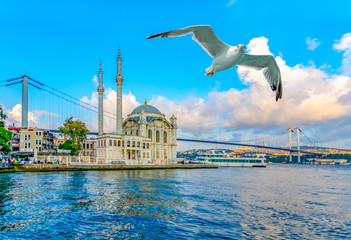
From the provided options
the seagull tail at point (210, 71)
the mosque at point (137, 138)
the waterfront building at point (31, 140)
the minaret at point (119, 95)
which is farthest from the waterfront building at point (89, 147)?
the seagull tail at point (210, 71)

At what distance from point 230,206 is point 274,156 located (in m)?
151

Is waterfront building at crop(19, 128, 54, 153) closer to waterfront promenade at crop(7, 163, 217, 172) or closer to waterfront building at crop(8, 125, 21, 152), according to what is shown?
waterfront building at crop(8, 125, 21, 152)

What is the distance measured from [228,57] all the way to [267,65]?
1249mm

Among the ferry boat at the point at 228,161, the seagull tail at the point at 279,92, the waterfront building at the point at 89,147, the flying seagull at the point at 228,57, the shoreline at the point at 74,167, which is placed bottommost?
the ferry boat at the point at 228,161

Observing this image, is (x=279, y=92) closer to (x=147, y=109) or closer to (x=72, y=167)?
(x=72, y=167)

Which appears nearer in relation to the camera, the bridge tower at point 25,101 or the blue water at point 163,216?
the blue water at point 163,216

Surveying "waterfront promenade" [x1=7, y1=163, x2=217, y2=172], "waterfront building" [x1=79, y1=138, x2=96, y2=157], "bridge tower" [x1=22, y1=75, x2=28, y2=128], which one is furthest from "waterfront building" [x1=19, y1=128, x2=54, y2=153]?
"waterfront promenade" [x1=7, y1=163, x2=217, y2=172]

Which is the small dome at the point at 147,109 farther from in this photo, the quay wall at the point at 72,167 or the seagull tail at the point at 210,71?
the seagull tail at the point at 210,71

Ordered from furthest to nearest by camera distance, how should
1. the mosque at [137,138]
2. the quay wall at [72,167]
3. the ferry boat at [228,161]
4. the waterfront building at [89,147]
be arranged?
the ferry boat at [228,161] < the waterfront building at [89,147] < the mosque at [137,138] < the quay wall at [72,167]

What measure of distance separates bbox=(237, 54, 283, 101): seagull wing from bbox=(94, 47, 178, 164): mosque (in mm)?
44286

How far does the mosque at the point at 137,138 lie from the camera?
51844 mm

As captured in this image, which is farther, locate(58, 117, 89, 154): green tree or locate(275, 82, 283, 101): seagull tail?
locate(58, 117, 89, 154): green tree

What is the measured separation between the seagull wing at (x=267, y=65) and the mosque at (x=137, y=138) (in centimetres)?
4429

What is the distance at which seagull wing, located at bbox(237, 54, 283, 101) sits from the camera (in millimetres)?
6402
